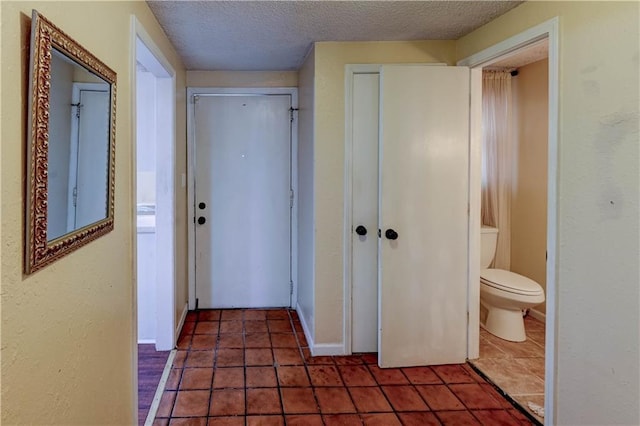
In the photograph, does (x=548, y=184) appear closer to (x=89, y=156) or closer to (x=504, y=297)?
(x=504, y=297)

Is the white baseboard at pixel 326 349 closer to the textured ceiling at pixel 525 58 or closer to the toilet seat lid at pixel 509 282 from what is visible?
the toilet seat lid at pixel 509 282

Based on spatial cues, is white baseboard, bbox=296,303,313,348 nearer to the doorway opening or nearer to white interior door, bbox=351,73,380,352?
white interior door, bbox=351,73,380,352

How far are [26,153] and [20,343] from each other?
0.44 m

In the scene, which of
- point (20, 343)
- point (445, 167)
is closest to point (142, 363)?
point (20, 343)

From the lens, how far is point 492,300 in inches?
121

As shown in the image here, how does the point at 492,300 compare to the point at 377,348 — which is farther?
the point at 492,300

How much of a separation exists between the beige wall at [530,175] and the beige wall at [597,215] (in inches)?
65.2

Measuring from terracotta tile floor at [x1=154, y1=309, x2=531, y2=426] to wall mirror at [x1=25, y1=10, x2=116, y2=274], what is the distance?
1264 mm

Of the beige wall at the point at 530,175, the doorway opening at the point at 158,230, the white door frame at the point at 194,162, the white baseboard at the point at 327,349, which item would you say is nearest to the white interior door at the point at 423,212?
the white baseboard at the point at 327,349

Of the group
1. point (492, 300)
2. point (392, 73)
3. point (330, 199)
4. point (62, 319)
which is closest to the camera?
point (62, 319)

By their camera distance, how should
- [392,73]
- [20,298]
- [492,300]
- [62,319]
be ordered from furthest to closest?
[492,300] → [392,73] → [62,319] → [20,298]

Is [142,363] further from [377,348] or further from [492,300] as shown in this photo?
[492,300]

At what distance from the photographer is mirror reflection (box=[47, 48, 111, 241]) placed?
105cm

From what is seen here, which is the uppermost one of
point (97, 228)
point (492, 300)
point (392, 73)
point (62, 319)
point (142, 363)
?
point (392, 73)
